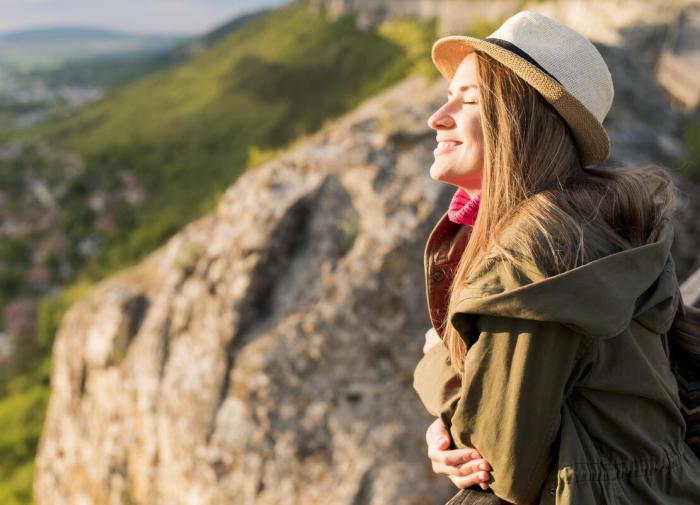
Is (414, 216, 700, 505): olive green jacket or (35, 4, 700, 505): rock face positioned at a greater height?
(414, 216, 700, 505): olive green jacket

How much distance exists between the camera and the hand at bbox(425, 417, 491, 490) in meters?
1.83

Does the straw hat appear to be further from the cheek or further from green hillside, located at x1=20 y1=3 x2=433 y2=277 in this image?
green hillside, located at x1=20 y1=3 x2=433 y2=277

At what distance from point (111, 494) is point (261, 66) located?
39.8 metres

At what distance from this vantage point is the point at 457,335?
6.05 ft

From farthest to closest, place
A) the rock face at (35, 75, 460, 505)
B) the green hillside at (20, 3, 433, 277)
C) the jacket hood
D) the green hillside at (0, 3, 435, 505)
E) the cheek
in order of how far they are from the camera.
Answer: the green hillside at (20, 3, 433, 277) → the green hillside at (0, 3, 435, 505) → the rock face at (35, 75, 460, 505) → the cheek → the jacket hood

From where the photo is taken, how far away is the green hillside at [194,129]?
3030 cm

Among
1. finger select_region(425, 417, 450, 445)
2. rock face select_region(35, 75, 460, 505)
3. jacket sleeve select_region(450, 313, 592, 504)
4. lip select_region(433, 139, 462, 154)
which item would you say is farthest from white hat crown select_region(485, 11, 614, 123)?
rock face select_region(35, 75, 460, 505)

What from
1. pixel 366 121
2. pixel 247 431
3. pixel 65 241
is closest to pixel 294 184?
pixel 366 121

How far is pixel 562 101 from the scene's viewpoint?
1.73 metres

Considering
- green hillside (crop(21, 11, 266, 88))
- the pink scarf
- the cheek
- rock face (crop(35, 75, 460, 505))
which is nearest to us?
the cheek

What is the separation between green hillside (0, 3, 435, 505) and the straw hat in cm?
2048

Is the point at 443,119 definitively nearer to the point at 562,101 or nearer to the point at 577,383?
the point at 562,101

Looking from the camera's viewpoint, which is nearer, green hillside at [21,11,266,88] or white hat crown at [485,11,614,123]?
white hat crown at [485,11,614,123]

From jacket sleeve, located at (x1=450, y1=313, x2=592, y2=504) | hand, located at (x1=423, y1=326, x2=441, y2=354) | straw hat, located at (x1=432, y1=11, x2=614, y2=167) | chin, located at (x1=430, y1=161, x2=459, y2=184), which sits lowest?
hand, located at (x1=423, y1=326, x2=441, y2=354)
